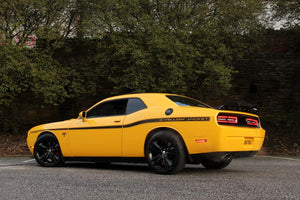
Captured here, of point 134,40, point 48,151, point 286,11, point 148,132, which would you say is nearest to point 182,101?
point 148,132

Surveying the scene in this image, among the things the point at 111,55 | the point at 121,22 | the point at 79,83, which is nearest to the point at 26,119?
the point at 79,83

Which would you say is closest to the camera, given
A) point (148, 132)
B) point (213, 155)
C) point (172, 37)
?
point (213, 155)

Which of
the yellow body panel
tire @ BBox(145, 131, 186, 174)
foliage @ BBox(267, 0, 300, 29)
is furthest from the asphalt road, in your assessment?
foliage @ BBox(267, 0, 300, 29)

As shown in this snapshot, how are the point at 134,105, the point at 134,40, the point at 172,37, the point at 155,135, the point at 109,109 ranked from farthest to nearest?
the point at 134,40, the point at 172,37, the point at 109,109, the point at 134,105, the point at 155,135

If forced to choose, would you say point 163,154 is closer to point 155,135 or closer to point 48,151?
point 155,135

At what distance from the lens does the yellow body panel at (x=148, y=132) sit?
6.41 m

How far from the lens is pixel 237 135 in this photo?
21.5ft

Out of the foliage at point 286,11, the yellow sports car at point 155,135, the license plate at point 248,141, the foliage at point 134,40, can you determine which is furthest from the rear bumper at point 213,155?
the foliage at point 286,11

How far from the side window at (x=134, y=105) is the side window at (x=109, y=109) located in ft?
0.39

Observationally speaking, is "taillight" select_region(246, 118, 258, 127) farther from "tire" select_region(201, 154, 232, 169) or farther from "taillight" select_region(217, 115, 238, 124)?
"tire" select_region(201, 154, 232, 169)

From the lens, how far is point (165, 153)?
22.0ft

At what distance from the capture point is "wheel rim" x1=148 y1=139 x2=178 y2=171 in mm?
6605

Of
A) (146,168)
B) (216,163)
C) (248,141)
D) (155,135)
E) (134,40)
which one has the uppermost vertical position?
(134,40)

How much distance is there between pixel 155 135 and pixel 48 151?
A: 9.48 feet
